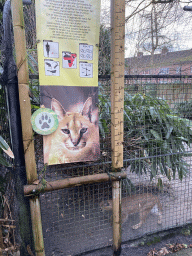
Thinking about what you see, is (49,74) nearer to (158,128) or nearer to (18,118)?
(18,118)

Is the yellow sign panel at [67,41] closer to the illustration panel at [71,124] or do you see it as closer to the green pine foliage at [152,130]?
the illustration panel at [71,124]

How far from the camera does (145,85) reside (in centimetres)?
222

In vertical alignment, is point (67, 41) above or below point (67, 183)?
above

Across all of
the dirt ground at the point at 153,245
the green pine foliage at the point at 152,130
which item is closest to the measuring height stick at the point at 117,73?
the green pine foliage at the point at 152,130

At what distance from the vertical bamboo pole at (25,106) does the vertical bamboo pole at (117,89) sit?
0.73 metres

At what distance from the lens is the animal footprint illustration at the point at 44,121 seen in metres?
1.61

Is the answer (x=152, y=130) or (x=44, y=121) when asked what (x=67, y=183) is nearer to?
(x=44, y=121)

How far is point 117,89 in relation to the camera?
1.81m

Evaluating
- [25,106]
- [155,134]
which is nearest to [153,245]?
[155,134]

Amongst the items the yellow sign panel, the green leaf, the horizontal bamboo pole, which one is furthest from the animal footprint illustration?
the green leaf

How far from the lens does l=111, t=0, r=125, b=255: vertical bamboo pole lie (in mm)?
1702

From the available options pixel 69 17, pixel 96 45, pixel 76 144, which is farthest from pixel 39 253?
pixel 69 17

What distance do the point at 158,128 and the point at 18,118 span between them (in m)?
1.74

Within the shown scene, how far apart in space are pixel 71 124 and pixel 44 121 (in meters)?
0.23
